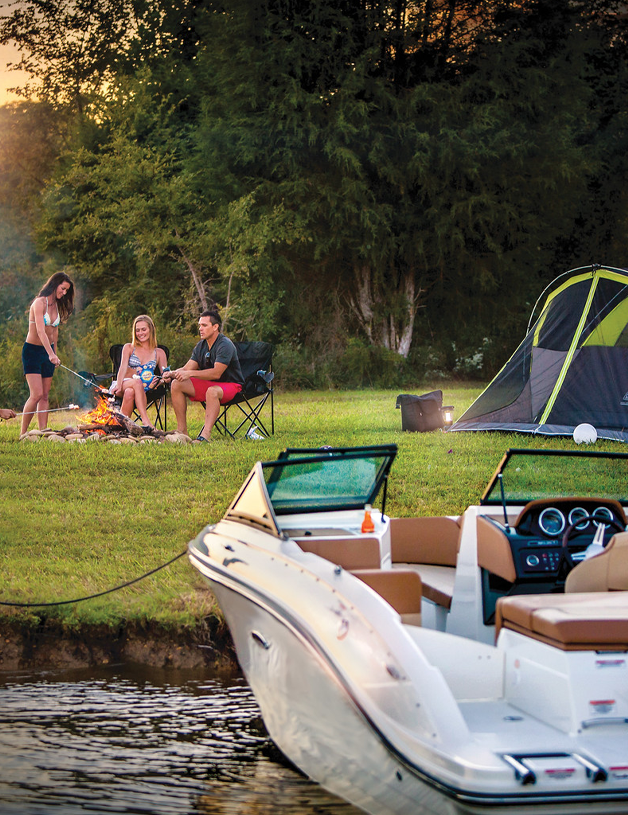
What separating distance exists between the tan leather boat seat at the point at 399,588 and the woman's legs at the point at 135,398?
18.8 feet

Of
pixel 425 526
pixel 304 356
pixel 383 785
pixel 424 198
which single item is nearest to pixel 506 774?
pixel 383 785

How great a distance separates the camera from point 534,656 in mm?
2959

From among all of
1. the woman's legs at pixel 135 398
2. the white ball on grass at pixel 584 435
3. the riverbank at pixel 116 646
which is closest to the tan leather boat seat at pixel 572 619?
the riverbank at pixel 116 646

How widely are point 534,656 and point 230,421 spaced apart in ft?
24.5

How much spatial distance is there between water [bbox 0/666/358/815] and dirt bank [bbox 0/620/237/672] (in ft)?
0.40

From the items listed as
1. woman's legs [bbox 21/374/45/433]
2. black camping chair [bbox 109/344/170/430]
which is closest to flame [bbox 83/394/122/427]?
black camping chair [bbox 109/344/170/430]

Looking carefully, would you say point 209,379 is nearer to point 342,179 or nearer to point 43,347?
point 43,347

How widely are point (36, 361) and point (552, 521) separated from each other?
6.42m

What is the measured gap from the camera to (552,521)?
12.4 ft

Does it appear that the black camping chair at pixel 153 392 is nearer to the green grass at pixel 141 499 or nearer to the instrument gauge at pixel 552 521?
the green grass at pixel 141 499

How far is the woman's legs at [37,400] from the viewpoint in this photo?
9.05 metres

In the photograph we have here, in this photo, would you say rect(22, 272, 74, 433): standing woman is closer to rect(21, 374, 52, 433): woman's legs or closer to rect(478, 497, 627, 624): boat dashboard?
rect(21, 374, 52, 433): woman's legs

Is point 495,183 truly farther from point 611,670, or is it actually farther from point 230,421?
point 611,670

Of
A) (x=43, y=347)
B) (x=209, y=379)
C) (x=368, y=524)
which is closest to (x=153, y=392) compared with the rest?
(x=209, y=379)
